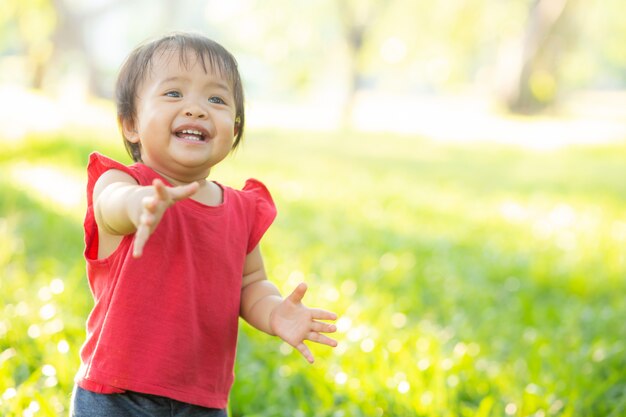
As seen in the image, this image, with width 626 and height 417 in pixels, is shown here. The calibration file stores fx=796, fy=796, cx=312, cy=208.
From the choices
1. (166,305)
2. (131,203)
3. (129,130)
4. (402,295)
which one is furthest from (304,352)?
(402,295)

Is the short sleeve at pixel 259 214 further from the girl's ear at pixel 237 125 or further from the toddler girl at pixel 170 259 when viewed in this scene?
the girl's ear at pixel 237 125

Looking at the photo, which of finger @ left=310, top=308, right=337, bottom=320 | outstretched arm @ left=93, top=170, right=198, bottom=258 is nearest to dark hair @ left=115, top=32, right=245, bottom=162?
outstretched arm @ left=93, top=170, right=198, bottom=258

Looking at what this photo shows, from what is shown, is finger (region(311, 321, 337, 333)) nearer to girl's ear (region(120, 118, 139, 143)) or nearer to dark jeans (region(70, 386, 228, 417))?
dark jeans (region(70, 386, 228, 417))

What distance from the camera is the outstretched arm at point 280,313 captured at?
1.92m

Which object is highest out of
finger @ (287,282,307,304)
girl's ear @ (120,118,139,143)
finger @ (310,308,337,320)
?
girl's ear @ (120,118,139,143)

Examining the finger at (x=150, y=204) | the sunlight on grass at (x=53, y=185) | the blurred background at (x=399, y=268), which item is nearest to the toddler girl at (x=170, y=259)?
the finger at (x=150, y=204)

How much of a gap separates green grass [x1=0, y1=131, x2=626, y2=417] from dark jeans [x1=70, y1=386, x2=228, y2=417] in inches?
18.8

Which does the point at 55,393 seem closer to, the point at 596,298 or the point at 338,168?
the point at 596,298

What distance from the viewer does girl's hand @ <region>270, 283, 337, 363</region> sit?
1.92 metres

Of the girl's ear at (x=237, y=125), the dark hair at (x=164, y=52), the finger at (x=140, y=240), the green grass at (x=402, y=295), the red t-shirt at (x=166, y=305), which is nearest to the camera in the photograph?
the finger at (x=140, y=240)

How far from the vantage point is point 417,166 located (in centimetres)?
985

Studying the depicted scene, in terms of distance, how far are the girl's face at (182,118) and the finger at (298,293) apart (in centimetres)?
36

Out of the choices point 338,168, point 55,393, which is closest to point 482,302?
point 55,393

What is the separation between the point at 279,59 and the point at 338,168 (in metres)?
19.3
